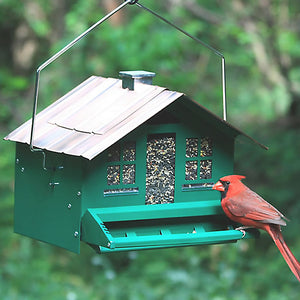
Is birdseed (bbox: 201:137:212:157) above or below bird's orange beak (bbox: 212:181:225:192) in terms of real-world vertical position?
above

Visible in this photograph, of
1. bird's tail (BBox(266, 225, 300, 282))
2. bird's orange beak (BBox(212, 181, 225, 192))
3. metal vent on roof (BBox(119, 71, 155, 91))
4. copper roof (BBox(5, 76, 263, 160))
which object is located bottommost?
bird's tail (BBox(266, 225, 300, 282))

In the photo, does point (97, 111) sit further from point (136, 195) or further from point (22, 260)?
point (22, 260)

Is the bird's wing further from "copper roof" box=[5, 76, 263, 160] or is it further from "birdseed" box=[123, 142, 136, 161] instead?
"birdseed" box=[123, 142, 136, 161]

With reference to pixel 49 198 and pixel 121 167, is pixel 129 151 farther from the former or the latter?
pixel 49 198

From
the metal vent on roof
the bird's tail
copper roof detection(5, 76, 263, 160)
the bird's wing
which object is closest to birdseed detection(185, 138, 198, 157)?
copper roof detection(5, 76, 263, 160)

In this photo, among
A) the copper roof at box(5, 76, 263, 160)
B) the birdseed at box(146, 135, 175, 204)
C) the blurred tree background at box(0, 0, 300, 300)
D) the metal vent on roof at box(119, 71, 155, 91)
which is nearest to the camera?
the copper roof at box(5, 76, 263, 160)

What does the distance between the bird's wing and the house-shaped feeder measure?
0.16m

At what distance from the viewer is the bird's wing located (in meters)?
3.77

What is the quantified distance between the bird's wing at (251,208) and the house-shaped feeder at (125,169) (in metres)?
0.16

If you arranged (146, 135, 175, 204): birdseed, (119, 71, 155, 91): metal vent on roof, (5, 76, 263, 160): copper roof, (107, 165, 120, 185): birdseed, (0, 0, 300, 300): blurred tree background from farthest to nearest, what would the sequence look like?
(0, 0, 300, 300): blurred tree background → (119, 71, 155, 91): metal vent on roof → (146, 135, 175, 204): birdseed → (107, 165, 120, 185): birdseed → (5, 76, 263, 160): copper roof

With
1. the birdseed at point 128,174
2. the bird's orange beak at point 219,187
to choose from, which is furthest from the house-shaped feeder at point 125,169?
the bird's orange beak at point 219,187

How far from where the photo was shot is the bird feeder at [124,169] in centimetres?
347

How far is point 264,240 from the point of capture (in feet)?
30.1

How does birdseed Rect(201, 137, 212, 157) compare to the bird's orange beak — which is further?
birdseed Rect(201, 137, 212, 157)
